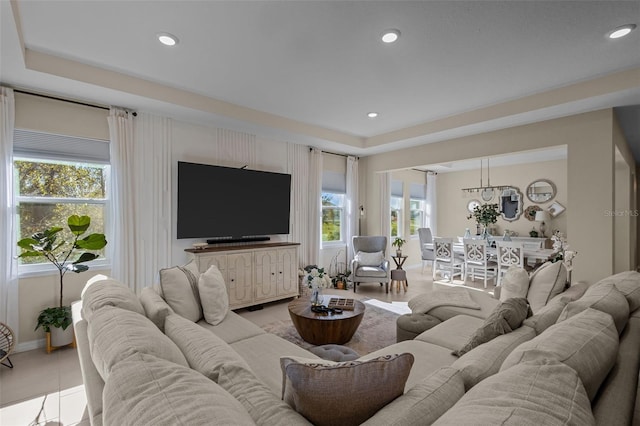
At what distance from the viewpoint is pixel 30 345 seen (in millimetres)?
3090

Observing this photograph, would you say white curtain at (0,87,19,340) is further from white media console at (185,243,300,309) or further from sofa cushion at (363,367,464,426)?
sofa cushion at (363,367,464,426)

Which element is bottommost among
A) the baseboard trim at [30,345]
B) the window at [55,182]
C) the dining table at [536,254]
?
the baseboard trim at [30,345]

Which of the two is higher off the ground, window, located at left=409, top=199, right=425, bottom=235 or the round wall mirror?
the round wall mirror

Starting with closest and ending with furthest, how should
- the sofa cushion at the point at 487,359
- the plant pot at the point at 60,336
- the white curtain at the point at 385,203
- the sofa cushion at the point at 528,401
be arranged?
1. the sofa cushion at the point at 528,401
2. the sofa cushion at the point at 487,359
3. the plant pot at the point at 60,336
4. the white curtain at the point at 385,203

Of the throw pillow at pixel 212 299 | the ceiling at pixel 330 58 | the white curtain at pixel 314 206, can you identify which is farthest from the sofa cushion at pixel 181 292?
the white curtain at pixel 314 206

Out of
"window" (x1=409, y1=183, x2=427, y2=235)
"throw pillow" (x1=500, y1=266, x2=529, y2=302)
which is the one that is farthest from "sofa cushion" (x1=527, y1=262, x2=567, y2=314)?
"window" (x1=409, y1=183, x2=427, y2=235)

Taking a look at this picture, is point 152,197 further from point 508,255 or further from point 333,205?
point 508,255

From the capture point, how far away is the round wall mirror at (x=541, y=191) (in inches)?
267

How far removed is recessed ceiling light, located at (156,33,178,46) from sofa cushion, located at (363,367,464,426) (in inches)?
114

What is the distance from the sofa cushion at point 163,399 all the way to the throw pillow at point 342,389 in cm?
18

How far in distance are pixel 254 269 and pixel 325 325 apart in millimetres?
1774

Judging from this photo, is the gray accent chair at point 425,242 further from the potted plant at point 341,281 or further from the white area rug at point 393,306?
the white area rug at point 393,306

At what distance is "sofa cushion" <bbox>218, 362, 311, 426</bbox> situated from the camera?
2.93ft

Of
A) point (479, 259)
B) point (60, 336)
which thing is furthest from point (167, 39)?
point (479, 259)
